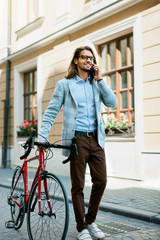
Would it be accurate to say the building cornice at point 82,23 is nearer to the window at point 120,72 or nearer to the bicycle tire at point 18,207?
the window at point 120,72

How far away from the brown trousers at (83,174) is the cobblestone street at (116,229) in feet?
1.12

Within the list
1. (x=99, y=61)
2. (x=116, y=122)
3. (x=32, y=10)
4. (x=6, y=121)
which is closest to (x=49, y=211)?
(x=116, y=122)

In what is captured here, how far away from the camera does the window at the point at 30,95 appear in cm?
1198

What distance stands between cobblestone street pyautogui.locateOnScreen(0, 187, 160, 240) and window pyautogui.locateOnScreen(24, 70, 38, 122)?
7.47 metres

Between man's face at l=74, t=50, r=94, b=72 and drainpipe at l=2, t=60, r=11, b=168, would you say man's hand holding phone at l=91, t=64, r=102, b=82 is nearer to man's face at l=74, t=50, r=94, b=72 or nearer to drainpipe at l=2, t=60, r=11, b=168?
man's face at l=74, t=50, r=94, b=72

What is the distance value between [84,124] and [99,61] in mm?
5916

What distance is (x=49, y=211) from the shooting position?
3096 mm

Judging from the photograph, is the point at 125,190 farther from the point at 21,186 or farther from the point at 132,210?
the point at 21,186

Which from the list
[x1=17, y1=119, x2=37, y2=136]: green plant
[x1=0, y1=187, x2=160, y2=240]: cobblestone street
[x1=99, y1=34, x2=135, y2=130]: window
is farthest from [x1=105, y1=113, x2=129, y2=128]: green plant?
[x1=17, y1=119, x2=37, y2=136]: green plant

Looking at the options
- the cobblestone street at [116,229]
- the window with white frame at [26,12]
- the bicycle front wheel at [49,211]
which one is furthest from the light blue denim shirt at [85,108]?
the window with white frame at [26,12]

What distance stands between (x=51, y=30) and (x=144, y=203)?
7089 millimetres

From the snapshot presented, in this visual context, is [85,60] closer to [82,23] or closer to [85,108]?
[85,108]

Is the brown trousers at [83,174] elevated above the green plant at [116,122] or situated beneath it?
situated beneath

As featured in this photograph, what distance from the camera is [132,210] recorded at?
464cm
